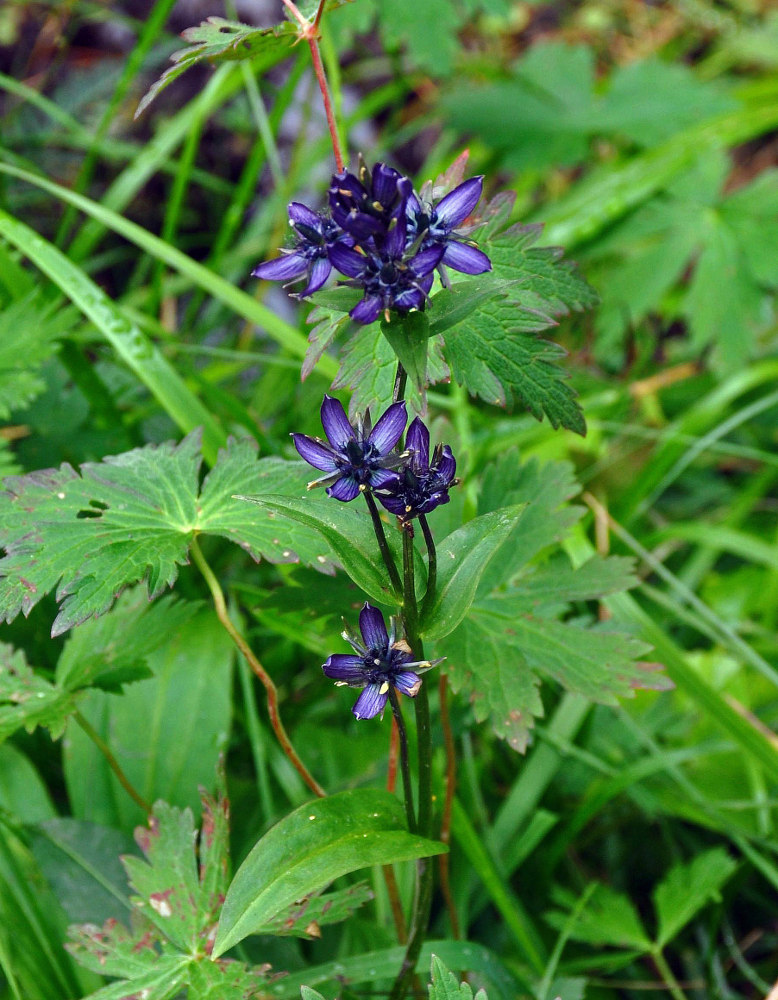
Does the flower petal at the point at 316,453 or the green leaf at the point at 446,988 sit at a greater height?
the flower petal at the point at 316,453

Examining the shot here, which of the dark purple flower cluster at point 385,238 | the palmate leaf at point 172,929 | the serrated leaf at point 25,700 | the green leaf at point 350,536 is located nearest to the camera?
the dark purple flower cluster at point 385,238

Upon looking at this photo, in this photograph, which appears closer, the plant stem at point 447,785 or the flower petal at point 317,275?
the flower petal at point 317,275

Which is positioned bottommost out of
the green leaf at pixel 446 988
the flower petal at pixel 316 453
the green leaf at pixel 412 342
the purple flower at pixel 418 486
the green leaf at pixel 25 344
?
the green leaf at pixel 446 988

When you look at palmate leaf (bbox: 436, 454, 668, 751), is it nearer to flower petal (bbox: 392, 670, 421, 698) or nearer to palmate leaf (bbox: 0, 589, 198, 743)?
flower petal (bbox: 392, 670, 421, 698)

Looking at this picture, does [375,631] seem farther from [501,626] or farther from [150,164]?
[150,164]

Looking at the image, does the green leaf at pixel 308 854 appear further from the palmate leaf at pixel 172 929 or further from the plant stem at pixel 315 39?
the plant stem at pixel 315 39

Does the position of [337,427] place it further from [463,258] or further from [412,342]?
[463,258]

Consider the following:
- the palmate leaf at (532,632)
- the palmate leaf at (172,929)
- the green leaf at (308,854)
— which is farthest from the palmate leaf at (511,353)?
the palmate leaf at (172,929)
